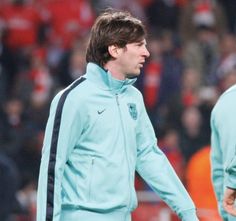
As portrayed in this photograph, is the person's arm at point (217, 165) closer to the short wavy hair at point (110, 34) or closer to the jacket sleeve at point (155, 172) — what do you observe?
the jacket sleeve at point (155, 172)

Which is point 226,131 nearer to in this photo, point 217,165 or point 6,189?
point 217,165

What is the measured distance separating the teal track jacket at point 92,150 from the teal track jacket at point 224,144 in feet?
1.08

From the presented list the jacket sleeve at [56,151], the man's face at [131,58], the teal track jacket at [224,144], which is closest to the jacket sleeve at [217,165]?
the teal track jacket at [224,144]

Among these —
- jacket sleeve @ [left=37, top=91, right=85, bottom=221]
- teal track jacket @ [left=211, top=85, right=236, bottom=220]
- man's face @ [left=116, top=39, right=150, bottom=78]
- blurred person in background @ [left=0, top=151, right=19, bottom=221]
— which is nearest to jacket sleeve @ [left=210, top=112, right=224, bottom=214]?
teal track jacket @ [left=211, top=85, right=236, bottom=220]

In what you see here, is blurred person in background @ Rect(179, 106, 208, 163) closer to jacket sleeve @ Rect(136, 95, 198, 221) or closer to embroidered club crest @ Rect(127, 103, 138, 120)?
jacket sleeve @ Rect(136, 95, 198, 221)

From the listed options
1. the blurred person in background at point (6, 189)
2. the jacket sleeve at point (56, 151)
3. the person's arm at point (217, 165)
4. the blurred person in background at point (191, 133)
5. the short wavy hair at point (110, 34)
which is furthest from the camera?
the blurred person in background at point (191, 133)

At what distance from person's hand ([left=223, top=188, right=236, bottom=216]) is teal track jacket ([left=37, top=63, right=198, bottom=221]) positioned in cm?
18

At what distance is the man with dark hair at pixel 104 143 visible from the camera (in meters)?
6.75

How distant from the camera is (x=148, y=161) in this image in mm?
7086

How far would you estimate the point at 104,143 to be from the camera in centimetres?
685

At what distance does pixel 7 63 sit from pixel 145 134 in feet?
32.3

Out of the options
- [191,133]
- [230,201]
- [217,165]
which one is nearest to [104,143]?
[230,201]

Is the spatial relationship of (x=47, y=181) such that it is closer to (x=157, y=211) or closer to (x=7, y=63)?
(x=157, y=211)

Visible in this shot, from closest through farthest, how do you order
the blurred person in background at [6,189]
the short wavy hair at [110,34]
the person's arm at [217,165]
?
1. the short wavy hair at [110,34]
2. the person's arm at [217,165]
3. the blurred person in background at [6,189]
